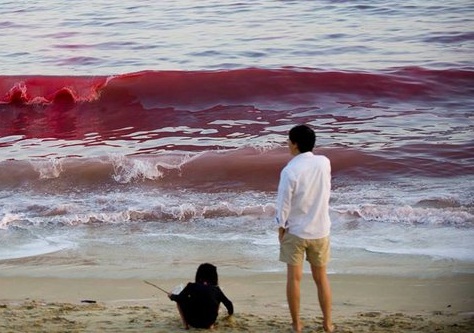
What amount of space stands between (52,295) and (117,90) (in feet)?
38.6

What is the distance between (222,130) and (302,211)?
978cm

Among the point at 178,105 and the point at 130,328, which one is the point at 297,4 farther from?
the point at 130,328

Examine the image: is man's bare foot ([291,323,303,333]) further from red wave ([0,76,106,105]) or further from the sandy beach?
red wave ([0,76,106,105])

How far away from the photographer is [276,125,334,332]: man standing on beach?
639 cm

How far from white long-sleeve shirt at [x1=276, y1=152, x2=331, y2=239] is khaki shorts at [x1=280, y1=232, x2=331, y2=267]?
0.04 meters

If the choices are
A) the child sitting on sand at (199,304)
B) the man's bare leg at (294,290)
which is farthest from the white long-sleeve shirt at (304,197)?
the child sitting on sand at (199,304)

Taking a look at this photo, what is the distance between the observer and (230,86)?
758 inches

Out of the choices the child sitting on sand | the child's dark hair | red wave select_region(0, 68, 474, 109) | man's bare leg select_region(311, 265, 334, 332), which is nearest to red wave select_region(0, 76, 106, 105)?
red wave select_region(0, 68, 474, 109)

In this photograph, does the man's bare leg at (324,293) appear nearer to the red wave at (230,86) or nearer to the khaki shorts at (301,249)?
the khaki shorts at (301,249)

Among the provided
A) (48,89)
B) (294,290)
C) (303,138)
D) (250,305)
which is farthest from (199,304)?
(48,89)

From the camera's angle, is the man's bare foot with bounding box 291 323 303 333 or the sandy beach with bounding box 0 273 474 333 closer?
the man's bare foot with bounding box 291 323 303 333

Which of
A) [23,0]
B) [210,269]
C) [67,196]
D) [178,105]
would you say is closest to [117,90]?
[178,105]

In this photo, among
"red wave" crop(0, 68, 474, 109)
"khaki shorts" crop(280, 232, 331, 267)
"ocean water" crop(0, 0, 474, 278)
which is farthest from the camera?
"red wave" crop(0, 68, 474, 109)

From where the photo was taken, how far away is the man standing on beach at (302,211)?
21.0ft
